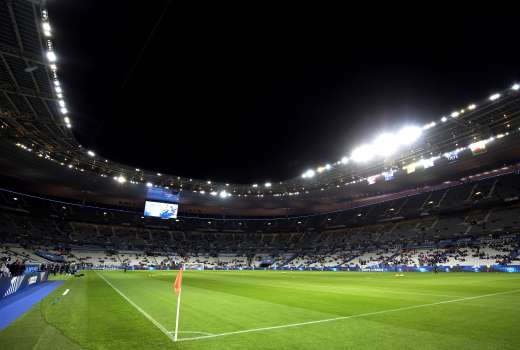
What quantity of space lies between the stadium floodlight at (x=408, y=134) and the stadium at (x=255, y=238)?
0.84 ft

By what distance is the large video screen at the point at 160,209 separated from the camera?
205 feet

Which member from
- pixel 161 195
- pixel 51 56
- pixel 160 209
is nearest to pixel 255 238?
pixel 160 209

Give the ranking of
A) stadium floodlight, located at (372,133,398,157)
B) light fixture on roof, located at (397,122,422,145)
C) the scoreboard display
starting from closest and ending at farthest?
1. light fixture on roof, located at (397,122,422,145)
2. stadium floodlight, located at (372,133,398,157)
3. the scoreboard display

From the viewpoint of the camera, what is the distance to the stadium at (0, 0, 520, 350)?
8062 millimetres

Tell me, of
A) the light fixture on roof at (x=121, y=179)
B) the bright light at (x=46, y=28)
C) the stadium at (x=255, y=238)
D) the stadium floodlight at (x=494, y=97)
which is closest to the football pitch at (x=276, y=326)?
the stadium at (x=255, y=238)

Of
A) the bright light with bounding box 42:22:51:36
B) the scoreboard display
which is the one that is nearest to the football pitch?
the bright light with bounding box 42:22:51:36

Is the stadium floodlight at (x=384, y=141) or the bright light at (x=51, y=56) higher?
the bright light at (x=51, y=56)

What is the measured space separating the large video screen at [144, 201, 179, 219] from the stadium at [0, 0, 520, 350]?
0.33 metres

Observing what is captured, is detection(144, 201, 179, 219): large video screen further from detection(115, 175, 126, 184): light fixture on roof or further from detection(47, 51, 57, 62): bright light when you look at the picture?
detection(47, 51, 57, 62): bright light

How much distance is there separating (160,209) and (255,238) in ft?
102

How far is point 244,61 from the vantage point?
15.1 m

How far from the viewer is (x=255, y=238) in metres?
84.4

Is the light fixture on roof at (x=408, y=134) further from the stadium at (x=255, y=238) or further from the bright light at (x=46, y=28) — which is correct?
the bright light at (x=46, y=28)

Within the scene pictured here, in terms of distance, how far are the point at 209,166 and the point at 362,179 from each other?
86.1 ft
